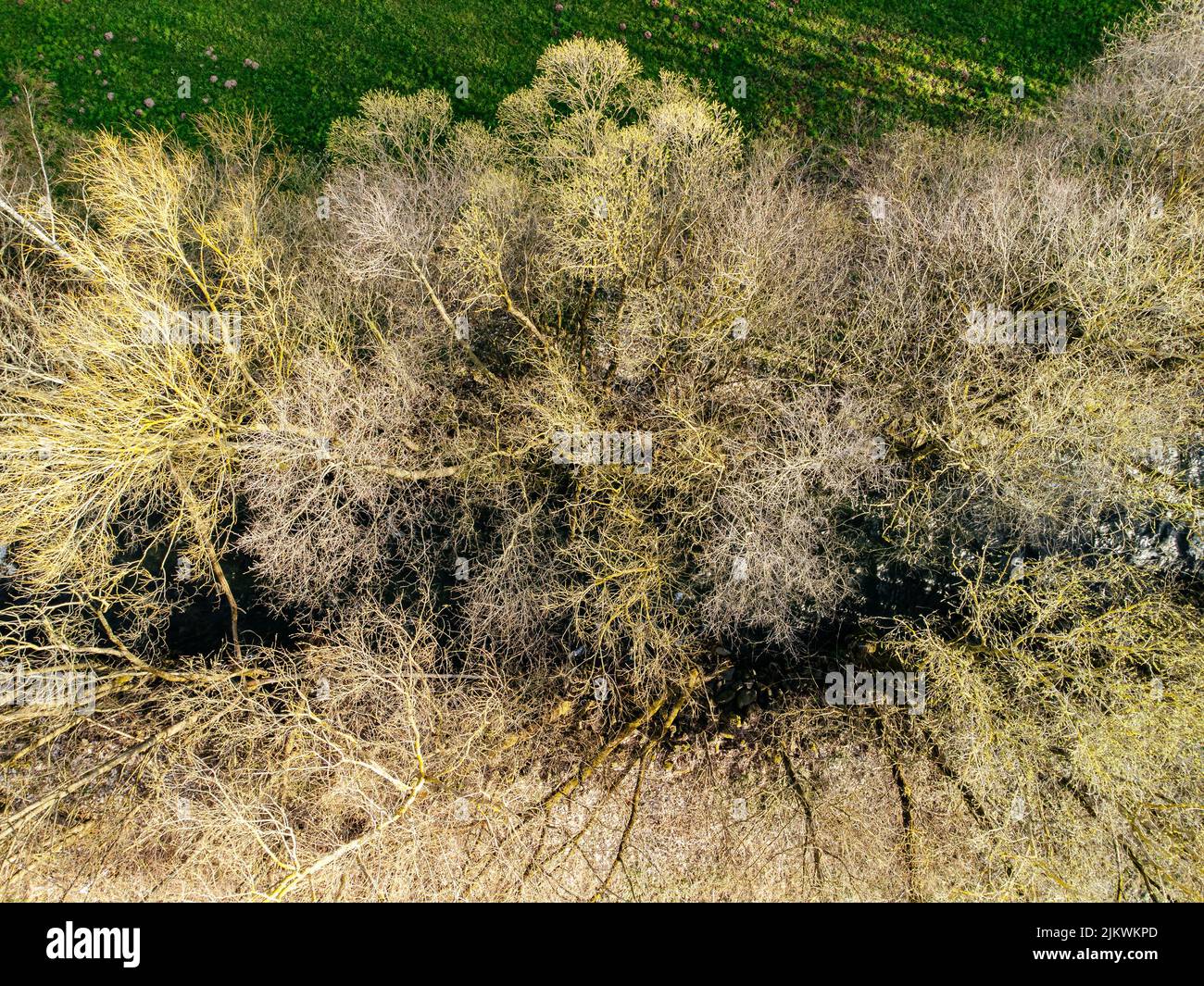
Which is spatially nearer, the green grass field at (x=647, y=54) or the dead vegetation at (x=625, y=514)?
the dead vegetation at (x=625, y=514)

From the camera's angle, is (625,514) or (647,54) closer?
(625,514)

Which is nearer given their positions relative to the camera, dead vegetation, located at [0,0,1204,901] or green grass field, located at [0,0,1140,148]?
dead vegetation, located at [0,0,1204,901]

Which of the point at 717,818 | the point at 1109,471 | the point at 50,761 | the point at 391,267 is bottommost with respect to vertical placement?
the point at 717,818

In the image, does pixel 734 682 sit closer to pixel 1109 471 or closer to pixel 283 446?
pixel 1109 471

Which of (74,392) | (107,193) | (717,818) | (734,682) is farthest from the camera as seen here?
(734,682)

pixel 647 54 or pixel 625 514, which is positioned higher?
pixel 647 54

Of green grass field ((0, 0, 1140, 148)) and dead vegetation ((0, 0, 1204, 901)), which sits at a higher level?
green grass field ((0, 0, 1140, 148))

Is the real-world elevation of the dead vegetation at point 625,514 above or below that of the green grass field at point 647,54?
below

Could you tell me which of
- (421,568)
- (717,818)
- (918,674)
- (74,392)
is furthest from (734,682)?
(74,392)
